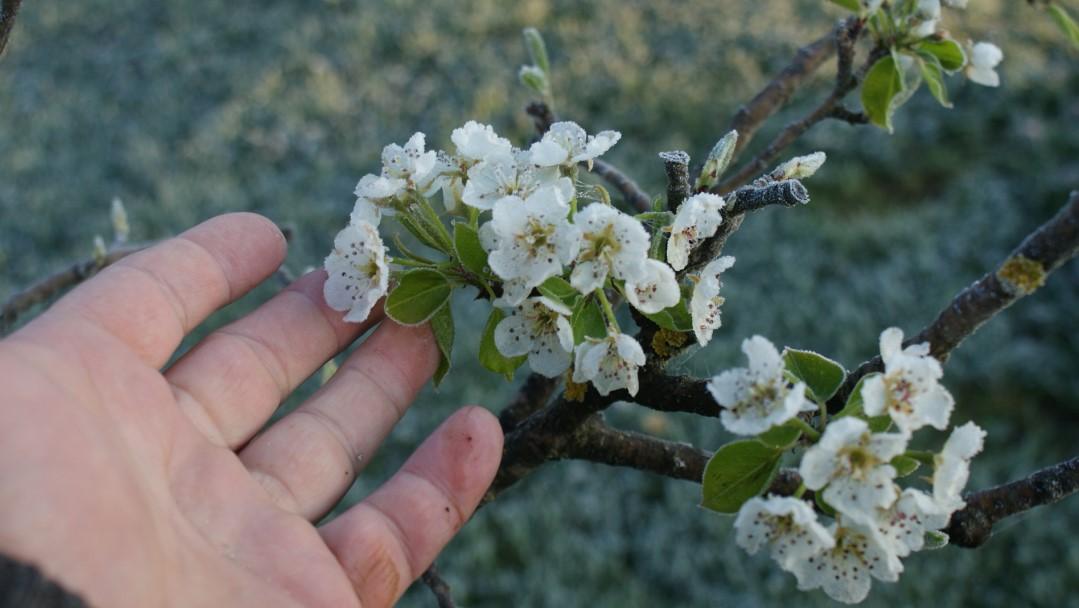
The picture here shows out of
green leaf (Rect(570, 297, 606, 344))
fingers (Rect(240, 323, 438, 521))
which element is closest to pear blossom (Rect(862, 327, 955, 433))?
green leaf (Rect(570, 297, 606, 344))

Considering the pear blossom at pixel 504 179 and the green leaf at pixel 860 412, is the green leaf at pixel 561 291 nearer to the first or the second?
the pear blossom at pixel 504 179

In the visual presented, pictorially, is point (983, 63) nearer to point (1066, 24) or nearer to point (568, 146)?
point (1066, 24)

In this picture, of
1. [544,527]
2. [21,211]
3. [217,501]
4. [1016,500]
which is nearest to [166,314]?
[217,501]

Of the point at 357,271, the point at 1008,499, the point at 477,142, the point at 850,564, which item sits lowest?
the point at 1008,499

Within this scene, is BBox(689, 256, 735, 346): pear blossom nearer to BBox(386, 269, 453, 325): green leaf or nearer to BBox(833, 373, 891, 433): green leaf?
BBox(833, 373, 891, 433): green leaf

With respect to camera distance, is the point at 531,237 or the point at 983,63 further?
the point at 983,63

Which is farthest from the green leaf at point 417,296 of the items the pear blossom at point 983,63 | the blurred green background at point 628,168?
the blurred green background at point 628,168

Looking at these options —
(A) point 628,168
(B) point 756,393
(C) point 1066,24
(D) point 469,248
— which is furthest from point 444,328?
(A) point 628,168
